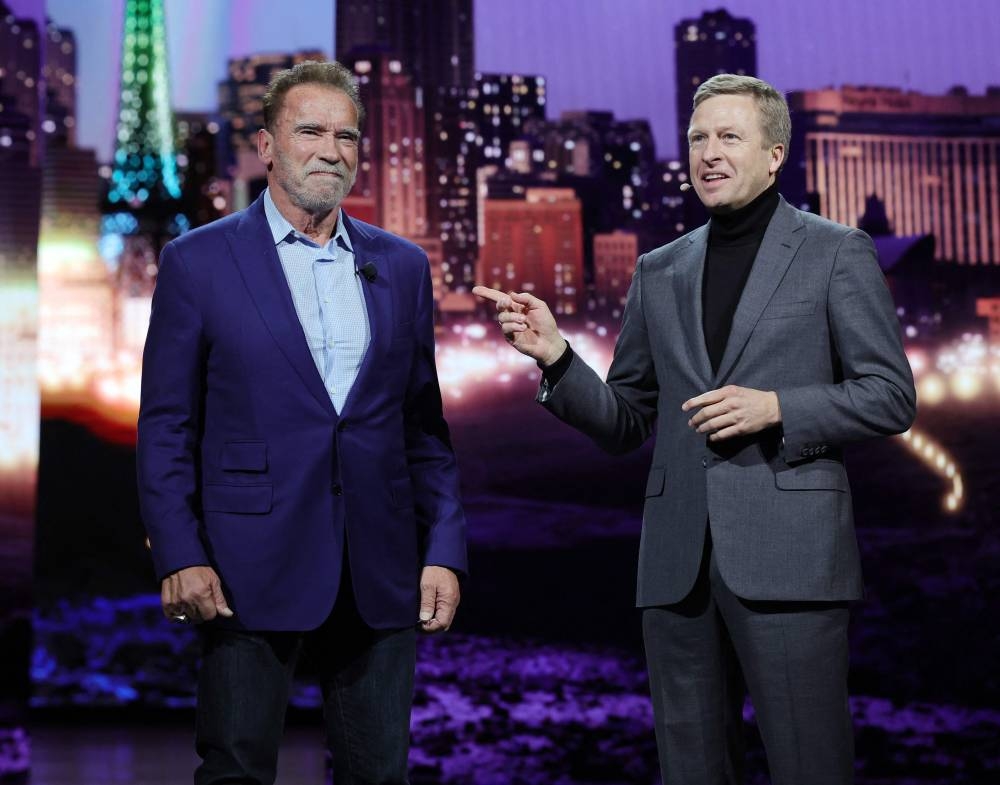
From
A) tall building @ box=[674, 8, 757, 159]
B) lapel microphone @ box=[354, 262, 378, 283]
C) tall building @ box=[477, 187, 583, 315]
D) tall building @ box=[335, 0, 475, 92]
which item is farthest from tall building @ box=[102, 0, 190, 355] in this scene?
lapel microphone @ box=[354, 262, 378, 283]

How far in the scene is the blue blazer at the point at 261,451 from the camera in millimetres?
1860

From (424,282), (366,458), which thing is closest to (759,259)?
(424,282)

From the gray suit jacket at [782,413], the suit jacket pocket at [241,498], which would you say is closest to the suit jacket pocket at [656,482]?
the gray suit jacket at [782,413]

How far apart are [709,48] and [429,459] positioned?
2920 mm

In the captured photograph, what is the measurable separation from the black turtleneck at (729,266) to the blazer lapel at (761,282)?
34 mm

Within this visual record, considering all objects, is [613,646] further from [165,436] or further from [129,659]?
[165,436]

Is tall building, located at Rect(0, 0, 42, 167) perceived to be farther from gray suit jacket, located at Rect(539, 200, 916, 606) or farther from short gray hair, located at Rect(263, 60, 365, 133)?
gray suit jacket, located at Rect(539, 200, 916, 606)

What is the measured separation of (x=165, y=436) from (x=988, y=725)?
322 centimetres

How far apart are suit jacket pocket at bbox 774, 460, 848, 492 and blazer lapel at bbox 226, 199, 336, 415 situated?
0.74 meters

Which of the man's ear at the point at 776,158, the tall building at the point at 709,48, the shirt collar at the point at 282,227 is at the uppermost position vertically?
the tall building at the point at 709,48

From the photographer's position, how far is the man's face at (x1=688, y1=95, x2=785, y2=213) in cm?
198

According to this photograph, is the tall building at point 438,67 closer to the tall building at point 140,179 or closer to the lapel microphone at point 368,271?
the tall building at point 140,179

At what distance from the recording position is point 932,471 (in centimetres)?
419

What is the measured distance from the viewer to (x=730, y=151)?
198cm
